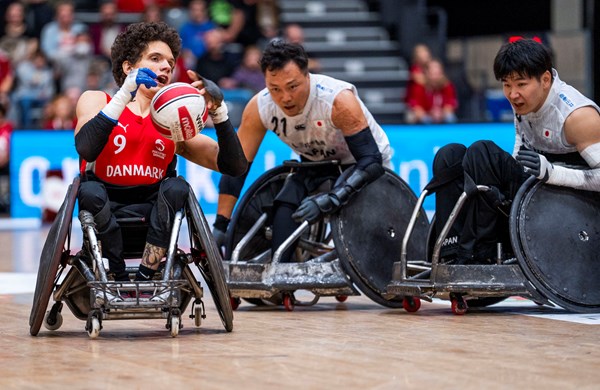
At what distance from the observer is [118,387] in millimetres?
4551

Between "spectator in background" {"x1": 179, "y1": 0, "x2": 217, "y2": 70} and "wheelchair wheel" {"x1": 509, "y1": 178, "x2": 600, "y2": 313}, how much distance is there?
485 inches

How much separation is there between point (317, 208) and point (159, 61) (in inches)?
61.7

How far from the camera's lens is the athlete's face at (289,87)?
305 inches

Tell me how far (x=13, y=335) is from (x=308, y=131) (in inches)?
98.3

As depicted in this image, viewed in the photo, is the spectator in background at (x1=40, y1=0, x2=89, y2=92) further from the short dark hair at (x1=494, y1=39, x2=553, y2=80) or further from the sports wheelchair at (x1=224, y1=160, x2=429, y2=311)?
the short dark hair at (x1=494, y1=39, x2=553, y2=80)

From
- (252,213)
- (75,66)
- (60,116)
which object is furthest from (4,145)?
(252,213)

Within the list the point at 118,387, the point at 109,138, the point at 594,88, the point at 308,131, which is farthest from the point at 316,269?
the point at 594,88

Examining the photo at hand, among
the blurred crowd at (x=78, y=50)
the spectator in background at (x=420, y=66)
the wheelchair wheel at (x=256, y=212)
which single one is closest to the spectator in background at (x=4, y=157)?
the blurred crowd at (x=78, y=50)

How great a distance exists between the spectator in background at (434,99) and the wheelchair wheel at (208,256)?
12.0m

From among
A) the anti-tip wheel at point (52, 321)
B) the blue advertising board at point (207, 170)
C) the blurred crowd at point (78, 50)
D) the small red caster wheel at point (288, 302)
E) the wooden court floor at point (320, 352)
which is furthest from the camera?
the blurred crowd at point (78, 50)

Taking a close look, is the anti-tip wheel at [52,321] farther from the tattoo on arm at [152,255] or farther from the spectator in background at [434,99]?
the spectator in background at [434,99]

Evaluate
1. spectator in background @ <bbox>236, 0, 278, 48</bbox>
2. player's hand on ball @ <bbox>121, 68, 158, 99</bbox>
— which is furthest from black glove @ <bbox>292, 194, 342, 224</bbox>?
spectator in background @ <bbox>236, 0, 278, 48</bbox>

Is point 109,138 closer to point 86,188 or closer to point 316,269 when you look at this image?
point 86,188

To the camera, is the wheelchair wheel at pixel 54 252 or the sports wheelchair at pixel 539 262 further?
the sports wheelchair at pixel 539 262
